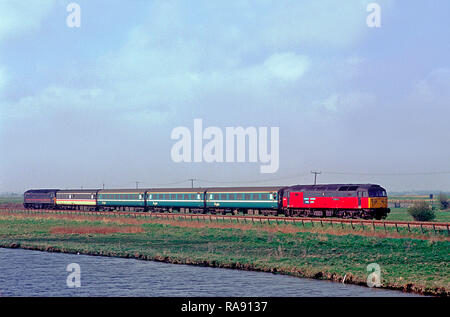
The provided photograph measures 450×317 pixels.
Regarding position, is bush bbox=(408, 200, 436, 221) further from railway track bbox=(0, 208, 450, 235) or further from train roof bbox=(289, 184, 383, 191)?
railway track bbox=(0, 208, 450, 235)

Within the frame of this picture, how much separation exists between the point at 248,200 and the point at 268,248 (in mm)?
28191

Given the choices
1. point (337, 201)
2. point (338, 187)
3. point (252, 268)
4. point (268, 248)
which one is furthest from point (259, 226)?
point (252, 268)

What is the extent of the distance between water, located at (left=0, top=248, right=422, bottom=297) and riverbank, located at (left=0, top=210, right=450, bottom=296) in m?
1.42

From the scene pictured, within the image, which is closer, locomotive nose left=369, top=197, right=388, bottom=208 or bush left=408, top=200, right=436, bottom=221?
locomotive nose left=369, top=197, right=388, bottom=208

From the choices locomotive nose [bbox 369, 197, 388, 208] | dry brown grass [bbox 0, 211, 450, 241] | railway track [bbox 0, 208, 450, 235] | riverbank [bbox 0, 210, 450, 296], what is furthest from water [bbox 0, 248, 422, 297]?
locomotive nose [bbox 369, 197, 388, 208]

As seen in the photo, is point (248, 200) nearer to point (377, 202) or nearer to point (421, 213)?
point (377, 202)

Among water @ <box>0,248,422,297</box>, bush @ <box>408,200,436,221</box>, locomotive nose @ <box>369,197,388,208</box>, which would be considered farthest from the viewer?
→ bush @ <box>408,200,436,221</box>

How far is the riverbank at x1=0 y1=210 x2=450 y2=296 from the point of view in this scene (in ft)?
97.5

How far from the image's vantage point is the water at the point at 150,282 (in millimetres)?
25641

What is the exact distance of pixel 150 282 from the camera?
28.4 m

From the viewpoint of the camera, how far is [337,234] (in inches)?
1871

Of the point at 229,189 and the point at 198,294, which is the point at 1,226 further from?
the point at 198,294

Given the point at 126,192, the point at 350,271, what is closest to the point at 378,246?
the point at 350,271

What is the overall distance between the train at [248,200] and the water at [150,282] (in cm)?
2885
